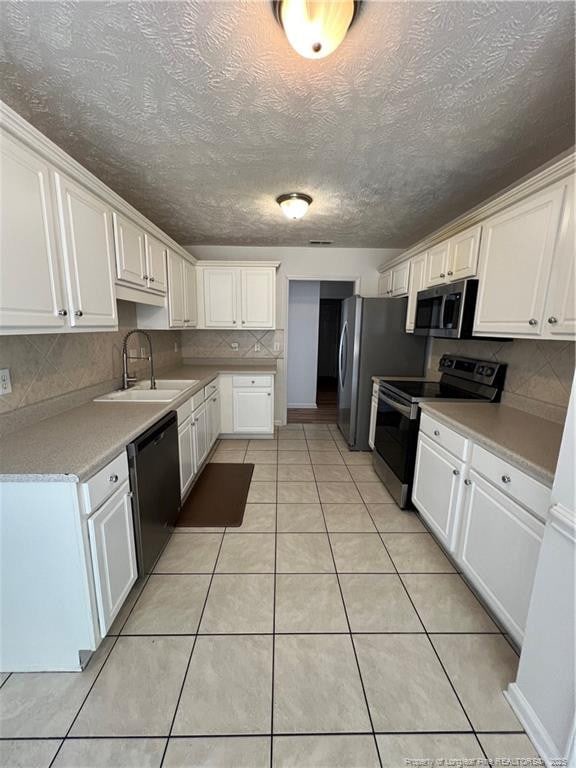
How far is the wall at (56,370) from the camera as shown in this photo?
150 centimetres

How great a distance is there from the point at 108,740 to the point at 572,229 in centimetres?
277

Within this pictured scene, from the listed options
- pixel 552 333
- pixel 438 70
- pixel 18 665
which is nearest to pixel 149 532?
pixel 18 665

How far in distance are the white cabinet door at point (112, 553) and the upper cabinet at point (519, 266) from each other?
2252 millimetres

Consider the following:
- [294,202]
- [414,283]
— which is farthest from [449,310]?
[294,202]

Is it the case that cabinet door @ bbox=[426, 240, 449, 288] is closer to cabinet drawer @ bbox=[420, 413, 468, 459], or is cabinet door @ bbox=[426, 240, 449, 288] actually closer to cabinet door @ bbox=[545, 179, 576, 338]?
cabinet door @ bbox=[545, 179, 576, 338]

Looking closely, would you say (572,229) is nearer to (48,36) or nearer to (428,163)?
(428,163)

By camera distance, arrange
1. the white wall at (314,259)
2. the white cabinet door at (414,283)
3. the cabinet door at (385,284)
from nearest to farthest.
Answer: the white cabinet door at (414,283) < the cabinet door at (385,284) < the white wall at (314,259)

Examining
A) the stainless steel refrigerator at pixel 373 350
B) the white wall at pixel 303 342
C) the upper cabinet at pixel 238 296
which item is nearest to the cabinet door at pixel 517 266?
the stainless steel refrigerator at pixel 373 350

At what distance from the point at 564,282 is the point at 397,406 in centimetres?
130

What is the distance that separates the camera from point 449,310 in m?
2.24

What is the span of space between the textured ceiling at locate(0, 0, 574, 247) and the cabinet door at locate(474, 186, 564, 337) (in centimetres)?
39

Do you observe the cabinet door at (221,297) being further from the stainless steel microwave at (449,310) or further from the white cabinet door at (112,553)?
the white cabinet door at (112,553)

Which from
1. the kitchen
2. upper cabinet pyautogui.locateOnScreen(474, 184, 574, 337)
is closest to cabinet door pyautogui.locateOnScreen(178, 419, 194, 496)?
the kitchen

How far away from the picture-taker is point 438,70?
1188 millimetres
